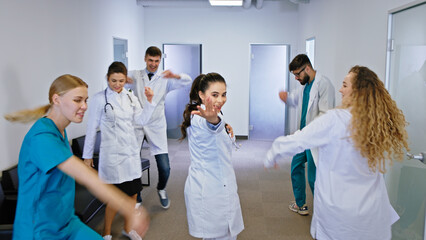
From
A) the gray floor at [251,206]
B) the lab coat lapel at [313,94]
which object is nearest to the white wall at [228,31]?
the gray floor at [251,206]

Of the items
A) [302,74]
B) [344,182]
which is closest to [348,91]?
[344,182]

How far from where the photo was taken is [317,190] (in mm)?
2061

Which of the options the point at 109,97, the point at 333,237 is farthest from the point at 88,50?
the point at 333,237

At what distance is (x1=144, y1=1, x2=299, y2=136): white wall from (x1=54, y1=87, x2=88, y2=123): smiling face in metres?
6.25

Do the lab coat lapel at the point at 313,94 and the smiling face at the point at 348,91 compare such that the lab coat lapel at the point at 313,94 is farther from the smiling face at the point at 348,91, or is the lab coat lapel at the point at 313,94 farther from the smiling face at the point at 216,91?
the smiling face at the point at 216,91

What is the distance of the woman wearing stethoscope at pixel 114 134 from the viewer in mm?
3074

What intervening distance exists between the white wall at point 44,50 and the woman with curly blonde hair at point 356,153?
2.36 metres

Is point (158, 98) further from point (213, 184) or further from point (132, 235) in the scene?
point (213, 184)

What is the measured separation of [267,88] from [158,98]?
4460mm

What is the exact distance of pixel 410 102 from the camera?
3109 millimetres

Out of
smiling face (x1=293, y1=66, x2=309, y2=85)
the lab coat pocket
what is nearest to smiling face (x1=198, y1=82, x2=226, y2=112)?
the lab coat pocket

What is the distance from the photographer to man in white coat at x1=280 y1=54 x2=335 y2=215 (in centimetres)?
363

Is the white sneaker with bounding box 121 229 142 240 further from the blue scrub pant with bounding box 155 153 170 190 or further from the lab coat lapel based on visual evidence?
the lab coat lapel

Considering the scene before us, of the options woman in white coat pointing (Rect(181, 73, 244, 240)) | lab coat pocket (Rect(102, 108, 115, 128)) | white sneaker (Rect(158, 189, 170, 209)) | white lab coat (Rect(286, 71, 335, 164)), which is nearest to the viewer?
woman in white coat pointing (Rect(181, 73, 244, 240))
